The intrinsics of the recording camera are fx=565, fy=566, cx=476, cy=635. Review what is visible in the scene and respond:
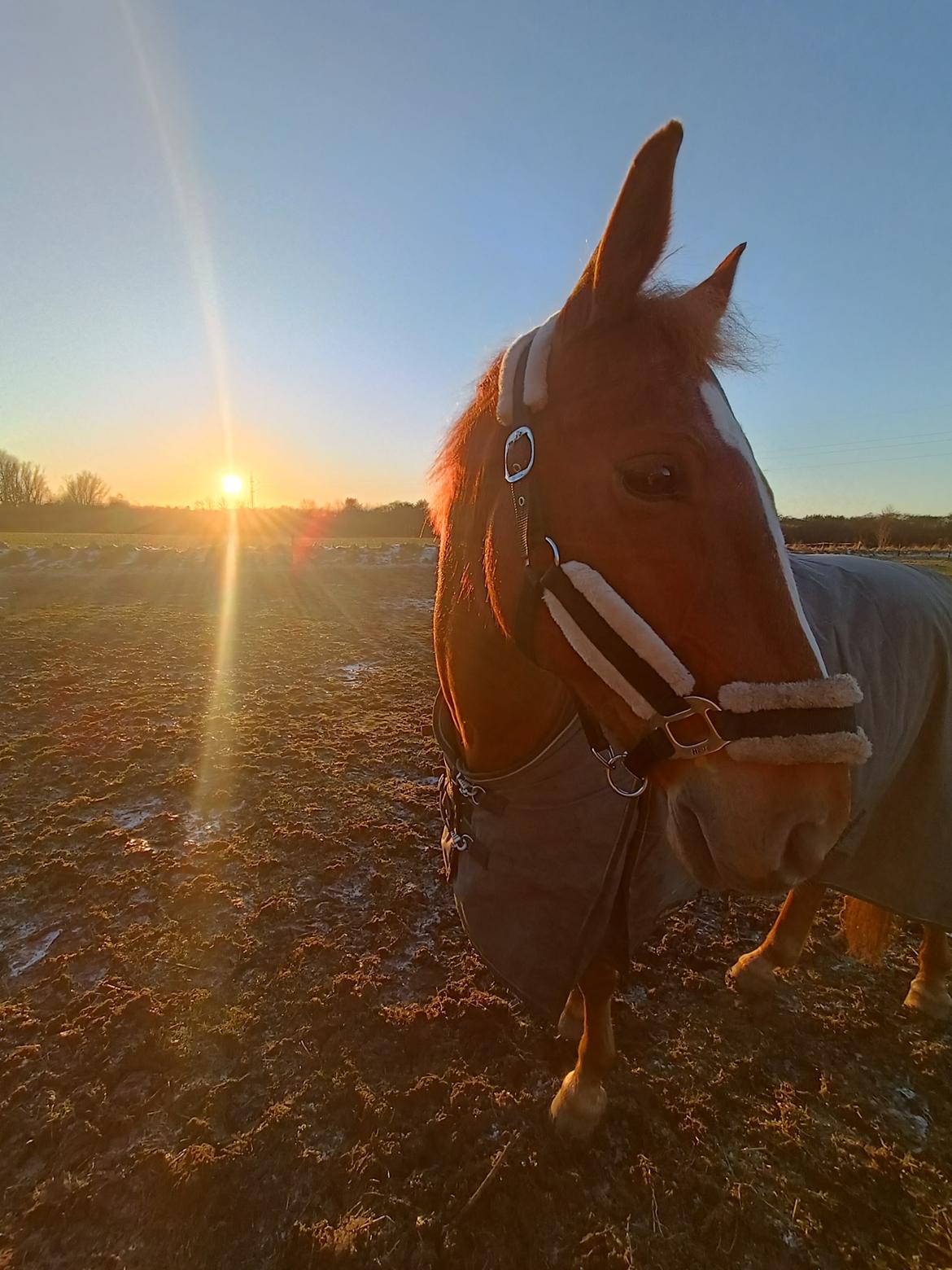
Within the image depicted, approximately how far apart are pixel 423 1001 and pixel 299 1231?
3.06ft

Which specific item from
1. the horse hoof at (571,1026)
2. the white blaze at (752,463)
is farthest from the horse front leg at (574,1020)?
the white blaze at (752,463)

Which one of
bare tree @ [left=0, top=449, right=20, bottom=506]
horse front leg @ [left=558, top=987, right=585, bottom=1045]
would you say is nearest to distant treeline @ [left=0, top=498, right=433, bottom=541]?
bare tree @ [left=0, top=449, right=20, bottom=506]

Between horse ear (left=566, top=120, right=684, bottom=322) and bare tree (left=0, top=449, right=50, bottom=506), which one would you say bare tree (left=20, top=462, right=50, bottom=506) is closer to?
bare tree (left=0, top=449, right=50, bottom=506)

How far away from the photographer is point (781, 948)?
9.00 ft

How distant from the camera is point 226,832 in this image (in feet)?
12.8

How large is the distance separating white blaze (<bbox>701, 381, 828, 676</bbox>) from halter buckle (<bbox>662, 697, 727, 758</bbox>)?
0.82 feet

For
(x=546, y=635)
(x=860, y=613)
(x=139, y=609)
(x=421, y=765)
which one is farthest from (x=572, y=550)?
(x=139, y=609)

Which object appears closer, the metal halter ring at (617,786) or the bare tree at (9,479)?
the metal halter ring at (617,786)

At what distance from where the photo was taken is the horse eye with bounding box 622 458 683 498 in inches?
45.5

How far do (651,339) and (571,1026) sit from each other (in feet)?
8.71

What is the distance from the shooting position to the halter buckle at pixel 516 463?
4.21ft

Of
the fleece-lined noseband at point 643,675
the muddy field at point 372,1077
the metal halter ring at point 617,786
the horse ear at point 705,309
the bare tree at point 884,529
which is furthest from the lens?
the bare tree at point 884,529

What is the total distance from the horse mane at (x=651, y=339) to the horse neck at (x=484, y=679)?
0.55ft

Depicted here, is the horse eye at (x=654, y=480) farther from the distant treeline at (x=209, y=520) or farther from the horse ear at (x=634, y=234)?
the distant treeline at (x=209, y=520)
